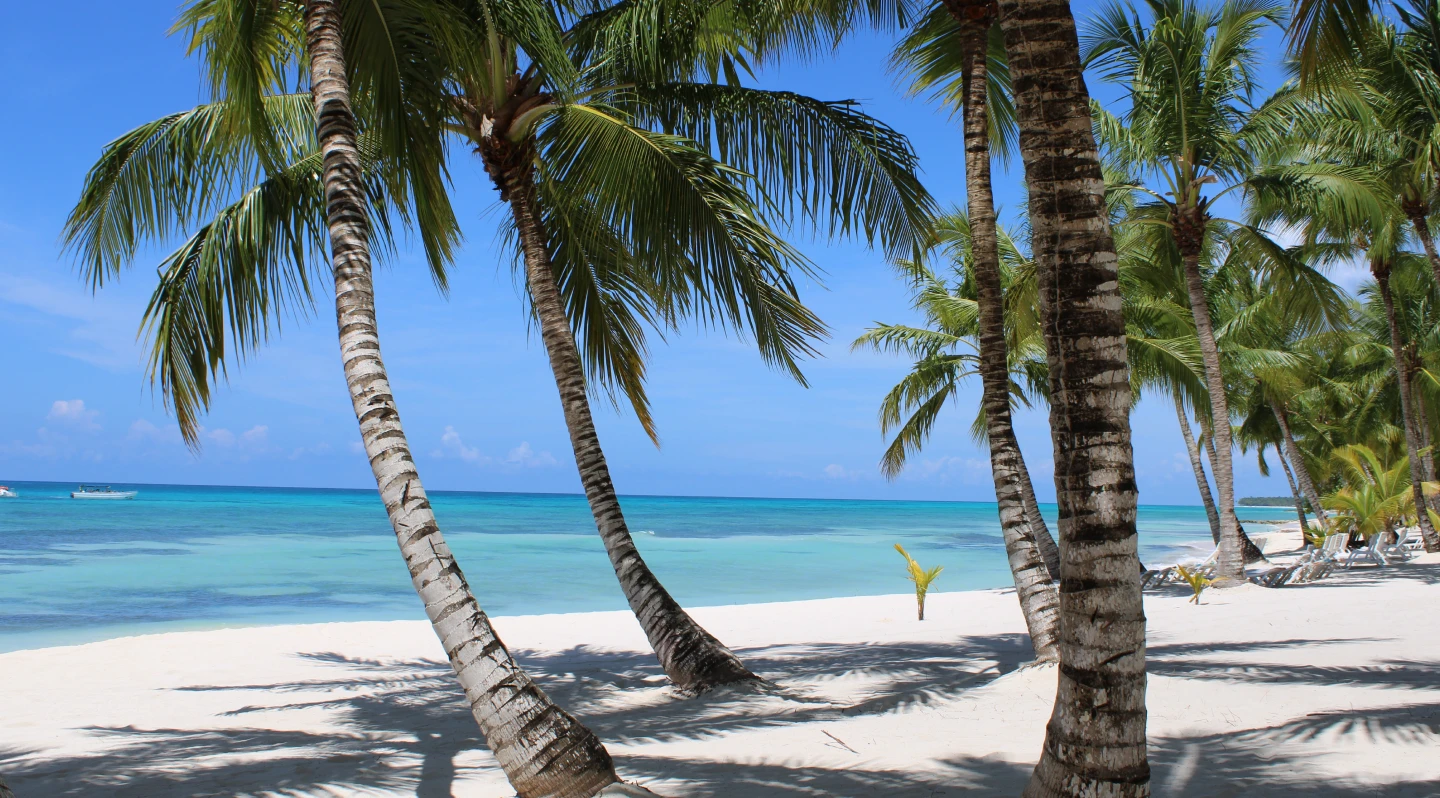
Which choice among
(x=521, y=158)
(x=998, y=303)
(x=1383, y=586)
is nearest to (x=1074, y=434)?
(x=998, y=303)

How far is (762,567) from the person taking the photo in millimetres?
27594

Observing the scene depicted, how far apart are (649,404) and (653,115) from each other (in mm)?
2871

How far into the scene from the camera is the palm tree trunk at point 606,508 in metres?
6.98

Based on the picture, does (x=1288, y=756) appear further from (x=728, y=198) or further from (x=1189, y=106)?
(x=1189, y=106)

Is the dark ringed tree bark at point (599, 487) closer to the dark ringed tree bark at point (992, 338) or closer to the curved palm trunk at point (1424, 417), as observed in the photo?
the dark ringed tree bark at point (992, 338)

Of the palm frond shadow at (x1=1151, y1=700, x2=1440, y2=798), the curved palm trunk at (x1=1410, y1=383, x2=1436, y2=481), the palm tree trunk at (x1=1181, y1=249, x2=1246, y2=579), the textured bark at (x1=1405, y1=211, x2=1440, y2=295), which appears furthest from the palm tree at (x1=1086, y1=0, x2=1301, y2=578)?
the curved palm trunk at (x1=1410, y1=383, x2=1436, y2=481)

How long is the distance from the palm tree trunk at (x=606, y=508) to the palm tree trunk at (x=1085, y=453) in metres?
4.31

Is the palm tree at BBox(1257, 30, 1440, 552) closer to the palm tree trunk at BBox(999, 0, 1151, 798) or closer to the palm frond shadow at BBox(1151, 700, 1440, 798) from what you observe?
the palm frond shadow at BBox(1151, 700, 1440, 798)

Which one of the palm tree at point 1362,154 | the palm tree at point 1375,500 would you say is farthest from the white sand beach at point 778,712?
the palm tree at point 1375,500

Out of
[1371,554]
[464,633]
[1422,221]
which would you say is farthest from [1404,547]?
[464,633]

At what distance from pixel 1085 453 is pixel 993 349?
4.30 metres

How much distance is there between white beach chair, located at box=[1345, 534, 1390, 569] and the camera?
639 inches

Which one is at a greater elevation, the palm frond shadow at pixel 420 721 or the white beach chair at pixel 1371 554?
the palm frond shadow at pixel 420 721

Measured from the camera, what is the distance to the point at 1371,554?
54.5ft
